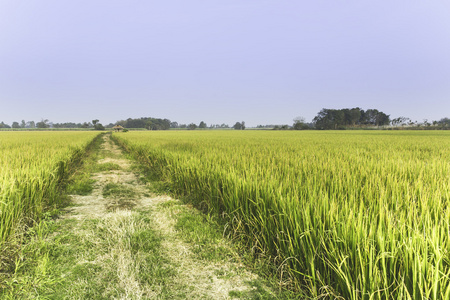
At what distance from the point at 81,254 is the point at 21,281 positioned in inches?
21.8

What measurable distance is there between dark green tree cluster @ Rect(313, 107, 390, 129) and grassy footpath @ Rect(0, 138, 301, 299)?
317 feet

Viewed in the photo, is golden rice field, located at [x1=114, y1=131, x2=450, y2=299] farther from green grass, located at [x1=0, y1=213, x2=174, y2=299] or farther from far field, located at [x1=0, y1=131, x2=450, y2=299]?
green grass, located at [x1=0, y1=213, x2=174, y2=299]

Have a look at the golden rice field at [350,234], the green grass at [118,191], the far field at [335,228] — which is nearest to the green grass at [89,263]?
the far field at [335,228]

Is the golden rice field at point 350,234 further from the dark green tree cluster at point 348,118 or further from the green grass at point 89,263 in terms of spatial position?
the dark green tree cluster at point 348,118

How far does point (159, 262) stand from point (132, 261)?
0.28 m

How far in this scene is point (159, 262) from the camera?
219 cm

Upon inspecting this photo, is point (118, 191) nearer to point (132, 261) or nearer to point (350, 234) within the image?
point (132, 261)

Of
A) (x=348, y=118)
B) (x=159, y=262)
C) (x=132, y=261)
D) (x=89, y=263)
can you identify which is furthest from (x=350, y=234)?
(x=348, y=118)

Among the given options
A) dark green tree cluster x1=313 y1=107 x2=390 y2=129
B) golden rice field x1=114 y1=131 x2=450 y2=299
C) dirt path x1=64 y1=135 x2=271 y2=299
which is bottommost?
dirt path x1=64 y1=135 x2=271 y2=299

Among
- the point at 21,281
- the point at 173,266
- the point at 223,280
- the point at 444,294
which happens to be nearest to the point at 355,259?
the point at 444,294

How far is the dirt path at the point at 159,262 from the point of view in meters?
1.79

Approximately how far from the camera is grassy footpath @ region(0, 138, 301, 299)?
5.77 feet

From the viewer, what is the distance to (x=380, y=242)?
1165mm

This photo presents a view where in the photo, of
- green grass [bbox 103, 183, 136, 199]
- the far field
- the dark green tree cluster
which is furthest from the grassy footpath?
the dark green tree cluster
